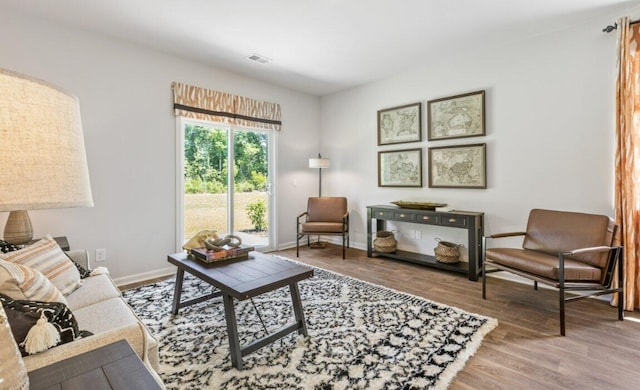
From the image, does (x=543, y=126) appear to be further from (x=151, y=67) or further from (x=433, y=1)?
(x=151, y=67)

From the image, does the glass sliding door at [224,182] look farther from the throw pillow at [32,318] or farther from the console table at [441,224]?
the throw pillow at [32,318]

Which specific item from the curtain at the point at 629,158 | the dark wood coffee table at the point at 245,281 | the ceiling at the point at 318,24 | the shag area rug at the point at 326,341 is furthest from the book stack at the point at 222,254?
the curtain at the point at 629,158

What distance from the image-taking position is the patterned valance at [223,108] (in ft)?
11.7

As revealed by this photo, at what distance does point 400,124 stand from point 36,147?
4085mm

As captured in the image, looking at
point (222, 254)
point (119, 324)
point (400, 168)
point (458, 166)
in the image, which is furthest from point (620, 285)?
point (119, 324)

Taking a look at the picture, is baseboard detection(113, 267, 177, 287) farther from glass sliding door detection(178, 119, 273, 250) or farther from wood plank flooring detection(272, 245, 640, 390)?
wood plank flooring detection(272, 245, 640, 390)

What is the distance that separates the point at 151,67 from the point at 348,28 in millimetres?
2261

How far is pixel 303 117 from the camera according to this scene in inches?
199

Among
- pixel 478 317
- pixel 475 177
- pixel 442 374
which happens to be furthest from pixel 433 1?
pixel 442 374

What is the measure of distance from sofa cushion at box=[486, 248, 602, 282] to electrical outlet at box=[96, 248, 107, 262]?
3809mm

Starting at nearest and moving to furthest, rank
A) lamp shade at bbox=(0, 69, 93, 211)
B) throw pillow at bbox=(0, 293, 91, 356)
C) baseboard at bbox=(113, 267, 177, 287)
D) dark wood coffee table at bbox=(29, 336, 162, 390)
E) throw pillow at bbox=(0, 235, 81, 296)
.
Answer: lamp shade at bbox=(0, 69, 93, 211)
dark wood coffee table at bbox=(29, 336, 162, 390)
throw pillow at bbox=(0, 293, 91, 356)
throw pillow at bbox=(0, 235, 81, 296)
baseboard at bbox=(113, 267, 177, 287)

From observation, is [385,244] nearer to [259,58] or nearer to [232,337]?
[232,337]

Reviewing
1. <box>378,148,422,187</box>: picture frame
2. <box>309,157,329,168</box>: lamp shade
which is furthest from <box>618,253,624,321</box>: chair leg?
<box>309,157,329,168</box>: lamp shade

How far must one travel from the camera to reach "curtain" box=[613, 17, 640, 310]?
2.48 m
